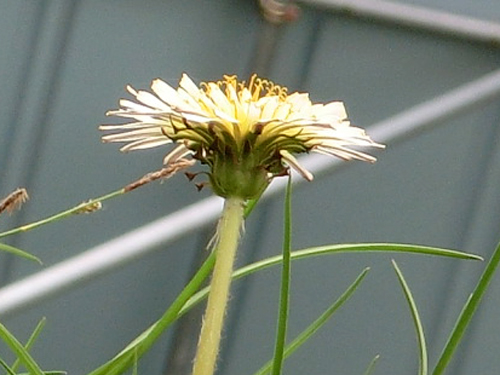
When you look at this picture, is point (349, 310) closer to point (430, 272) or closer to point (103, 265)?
point (430, 272)

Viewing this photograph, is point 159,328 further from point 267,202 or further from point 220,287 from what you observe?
point 267,202

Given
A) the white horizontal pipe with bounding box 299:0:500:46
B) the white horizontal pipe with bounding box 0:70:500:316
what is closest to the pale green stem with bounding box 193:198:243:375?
the white horizontal pipe with bounding box 0:70:500:316

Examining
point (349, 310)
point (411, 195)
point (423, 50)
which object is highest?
point (423, 50)

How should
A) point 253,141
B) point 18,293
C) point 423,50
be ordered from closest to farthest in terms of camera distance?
point 253,141
point 18,293
point 423,50

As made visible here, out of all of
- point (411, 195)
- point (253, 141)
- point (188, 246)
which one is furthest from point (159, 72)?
point (253, 141)

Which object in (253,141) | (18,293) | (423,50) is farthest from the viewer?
(423,50)

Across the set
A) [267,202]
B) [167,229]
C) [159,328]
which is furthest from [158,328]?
[267,202]
